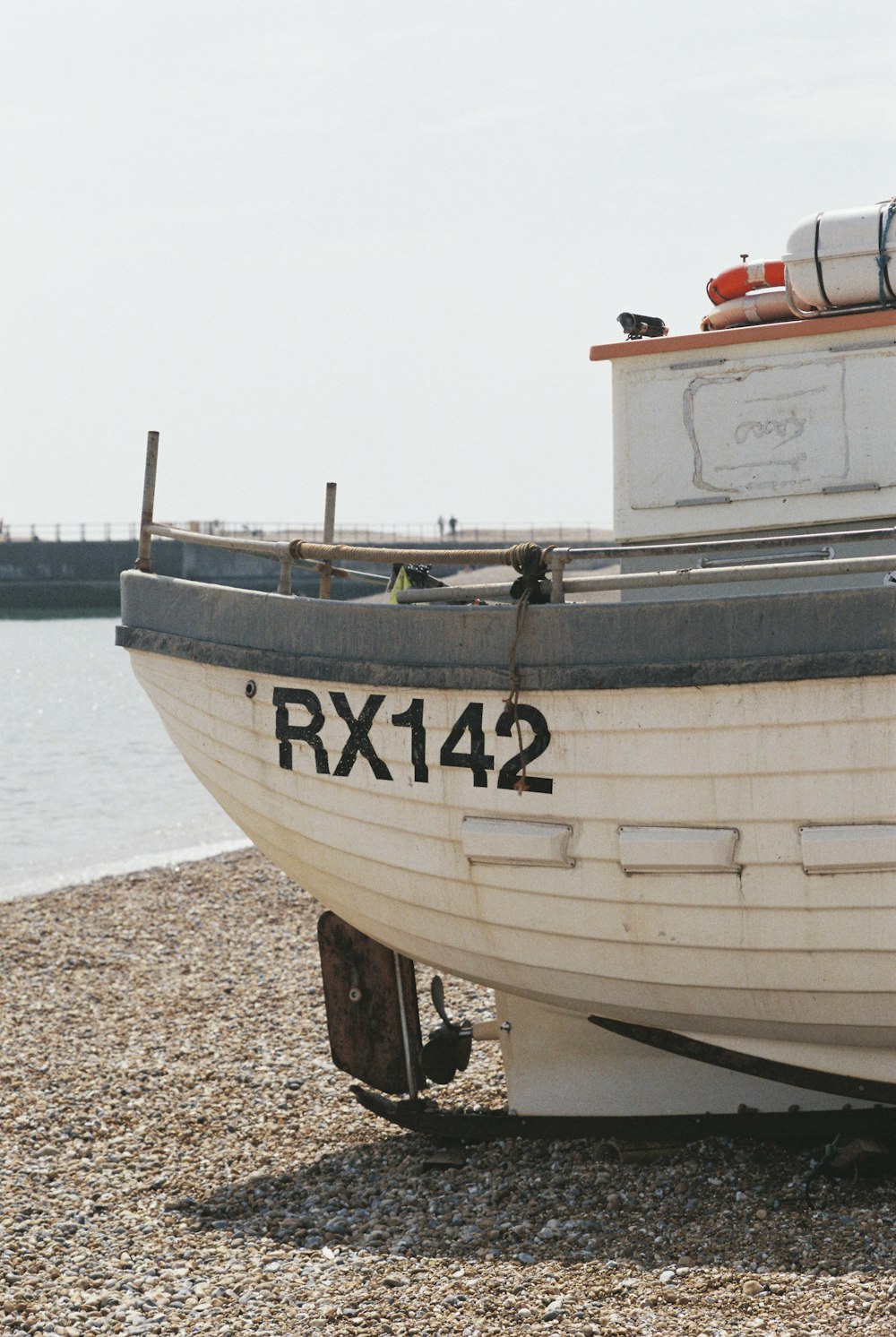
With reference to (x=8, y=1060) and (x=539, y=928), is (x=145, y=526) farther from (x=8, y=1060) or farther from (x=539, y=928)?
(x=8, y=1060)

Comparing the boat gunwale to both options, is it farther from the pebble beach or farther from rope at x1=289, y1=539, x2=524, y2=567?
the pebble beach

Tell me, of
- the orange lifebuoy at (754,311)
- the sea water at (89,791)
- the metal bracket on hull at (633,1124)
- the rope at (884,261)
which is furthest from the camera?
the sea water at (89,791)

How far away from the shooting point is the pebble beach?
4.36 m

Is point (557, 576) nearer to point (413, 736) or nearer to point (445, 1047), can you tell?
point (413, 736)

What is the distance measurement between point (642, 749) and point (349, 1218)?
213 centimetres

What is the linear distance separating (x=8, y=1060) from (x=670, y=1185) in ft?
13.8

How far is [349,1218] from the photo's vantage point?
5.30m

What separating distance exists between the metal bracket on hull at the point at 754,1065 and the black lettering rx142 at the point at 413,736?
110cm

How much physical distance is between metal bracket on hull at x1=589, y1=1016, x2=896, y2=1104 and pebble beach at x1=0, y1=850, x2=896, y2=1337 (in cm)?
33

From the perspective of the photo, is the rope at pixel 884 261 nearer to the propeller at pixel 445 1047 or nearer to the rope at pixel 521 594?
the rope at pixel 521 594

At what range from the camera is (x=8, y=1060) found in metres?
7.87

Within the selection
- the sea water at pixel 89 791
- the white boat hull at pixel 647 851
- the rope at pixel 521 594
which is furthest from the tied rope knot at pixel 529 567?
the sea water at pixel 89 791

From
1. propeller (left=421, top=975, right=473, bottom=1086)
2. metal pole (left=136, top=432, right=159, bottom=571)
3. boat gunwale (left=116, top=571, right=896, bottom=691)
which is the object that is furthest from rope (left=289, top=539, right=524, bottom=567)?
propeller (left=421, top=975, right=473, bottom=1086)

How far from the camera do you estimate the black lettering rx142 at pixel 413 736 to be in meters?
4.95
